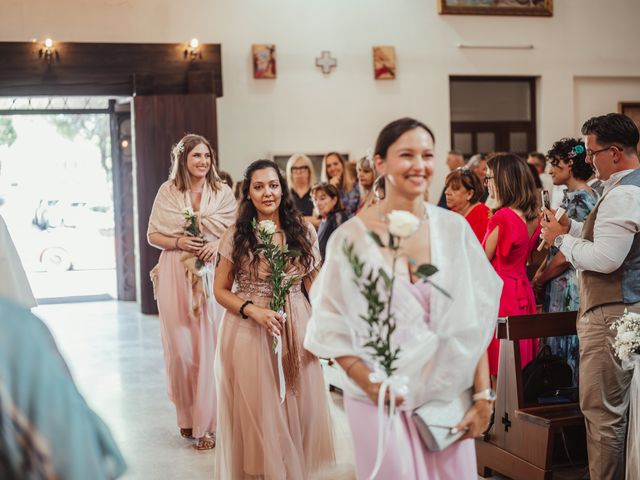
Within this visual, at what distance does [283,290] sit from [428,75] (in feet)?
32.9

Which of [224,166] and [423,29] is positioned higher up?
[423,29]

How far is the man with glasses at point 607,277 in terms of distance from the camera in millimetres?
3961

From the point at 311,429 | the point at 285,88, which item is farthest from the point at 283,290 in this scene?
the point at 285,88

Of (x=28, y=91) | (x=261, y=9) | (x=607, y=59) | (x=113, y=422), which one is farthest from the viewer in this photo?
(x=607, y=59)

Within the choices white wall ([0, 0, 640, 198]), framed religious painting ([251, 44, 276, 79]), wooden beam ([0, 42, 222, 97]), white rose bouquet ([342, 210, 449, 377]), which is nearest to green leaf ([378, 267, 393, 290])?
white rose bouquet ([342, 210, 449, 377])

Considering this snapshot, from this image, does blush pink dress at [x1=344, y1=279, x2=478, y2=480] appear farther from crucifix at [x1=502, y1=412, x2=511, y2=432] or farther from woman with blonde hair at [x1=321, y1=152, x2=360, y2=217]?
woman with blonde hair at [x1=321, y1=152, x2=360, y2=217]

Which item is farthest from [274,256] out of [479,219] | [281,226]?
[479,219]

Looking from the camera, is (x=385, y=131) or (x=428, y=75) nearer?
(x=385, y=131)

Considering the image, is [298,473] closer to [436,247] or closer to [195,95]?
[436,247]


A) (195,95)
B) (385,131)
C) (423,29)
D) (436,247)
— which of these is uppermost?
(423,29)

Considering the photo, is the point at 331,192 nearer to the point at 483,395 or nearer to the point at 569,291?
the point at 569,291

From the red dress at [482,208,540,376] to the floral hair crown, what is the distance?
0.56m

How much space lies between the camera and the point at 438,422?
2750mm

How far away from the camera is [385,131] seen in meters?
2.89
